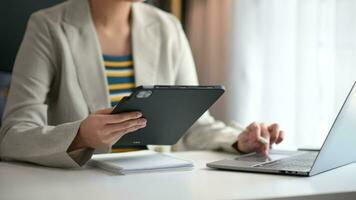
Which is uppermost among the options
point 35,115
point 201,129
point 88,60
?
point 88,60

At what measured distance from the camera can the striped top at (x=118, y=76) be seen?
5.37 ft

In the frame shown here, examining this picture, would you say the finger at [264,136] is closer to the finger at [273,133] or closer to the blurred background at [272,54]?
the finger at [273,133]

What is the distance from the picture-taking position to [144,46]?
170 cm

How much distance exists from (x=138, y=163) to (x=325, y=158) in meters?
0.40

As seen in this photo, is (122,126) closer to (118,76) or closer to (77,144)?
(77,144)

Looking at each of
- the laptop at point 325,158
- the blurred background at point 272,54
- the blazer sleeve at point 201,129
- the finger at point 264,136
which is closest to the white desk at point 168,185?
the laptop at point 325,158

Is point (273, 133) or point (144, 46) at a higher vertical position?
point (144, 46)

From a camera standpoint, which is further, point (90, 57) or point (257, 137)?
point (90, 57)

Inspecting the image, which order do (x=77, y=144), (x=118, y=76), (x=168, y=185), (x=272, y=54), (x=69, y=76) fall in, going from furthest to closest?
(x=272, y=54) → (x=118, y=76) → (x=69, y=76) → (x=77, y=144) → (x=168, y=185)

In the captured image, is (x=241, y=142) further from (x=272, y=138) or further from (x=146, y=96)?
(x=146, y=96)

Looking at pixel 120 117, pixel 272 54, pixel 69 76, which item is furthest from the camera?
pixel 272 54

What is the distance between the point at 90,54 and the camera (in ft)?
5.20

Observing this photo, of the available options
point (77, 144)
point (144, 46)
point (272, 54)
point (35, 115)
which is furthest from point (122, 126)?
point (272, 54)

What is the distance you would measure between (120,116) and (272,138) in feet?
1.62
